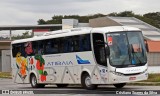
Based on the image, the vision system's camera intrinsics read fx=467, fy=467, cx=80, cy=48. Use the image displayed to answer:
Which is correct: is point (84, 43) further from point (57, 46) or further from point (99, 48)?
point (57, 46)

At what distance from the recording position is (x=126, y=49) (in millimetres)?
22047

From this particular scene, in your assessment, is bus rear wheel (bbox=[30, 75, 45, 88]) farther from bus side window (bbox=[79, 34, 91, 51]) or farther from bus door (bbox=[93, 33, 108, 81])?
bus door (bbox=[93, 33, 108, 81])

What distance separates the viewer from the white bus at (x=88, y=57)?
21.9 m

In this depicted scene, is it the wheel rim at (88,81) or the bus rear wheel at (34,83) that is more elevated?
the wheel rim at (88,81)

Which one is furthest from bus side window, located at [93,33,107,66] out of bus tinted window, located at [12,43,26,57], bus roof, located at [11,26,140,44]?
bus tinted window, located at [12,43,26,57]

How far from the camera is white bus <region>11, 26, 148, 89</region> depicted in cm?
2188

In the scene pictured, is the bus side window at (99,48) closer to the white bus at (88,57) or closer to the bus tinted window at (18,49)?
the white bus at (88,57)

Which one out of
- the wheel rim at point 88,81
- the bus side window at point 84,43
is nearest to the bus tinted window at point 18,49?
the bus side window at point 84,43

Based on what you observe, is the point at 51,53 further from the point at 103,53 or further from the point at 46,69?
the point at 103,53

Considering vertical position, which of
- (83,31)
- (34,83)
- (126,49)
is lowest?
(34,83)

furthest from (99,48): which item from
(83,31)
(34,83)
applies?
(34,83)

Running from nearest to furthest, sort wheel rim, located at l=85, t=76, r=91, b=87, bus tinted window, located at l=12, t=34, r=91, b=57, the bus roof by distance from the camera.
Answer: the bus roof, wheel rim, located at l=85, t=76, r=91, b=87, bus tinted window, located at l=12, t=34, r=91, b=57

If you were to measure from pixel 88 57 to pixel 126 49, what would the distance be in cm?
239

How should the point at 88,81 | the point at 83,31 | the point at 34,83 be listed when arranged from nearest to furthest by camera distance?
the point at 88,81
the point at 83,31
the point at 34,83
